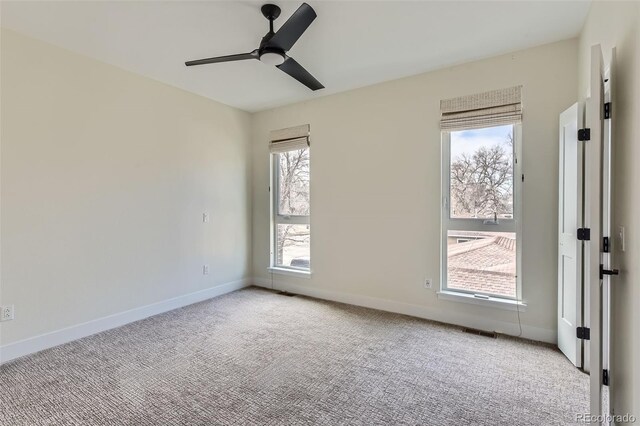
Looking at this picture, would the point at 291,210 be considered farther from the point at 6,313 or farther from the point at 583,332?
the point at 583,332

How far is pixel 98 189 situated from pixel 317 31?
2593mm

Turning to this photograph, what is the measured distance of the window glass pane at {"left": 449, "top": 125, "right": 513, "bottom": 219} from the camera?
297cm

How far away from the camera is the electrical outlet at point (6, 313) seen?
8.11 feet

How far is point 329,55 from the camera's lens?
2918mm

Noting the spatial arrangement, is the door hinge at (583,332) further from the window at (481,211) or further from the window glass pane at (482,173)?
the window glass pane at (482,173)

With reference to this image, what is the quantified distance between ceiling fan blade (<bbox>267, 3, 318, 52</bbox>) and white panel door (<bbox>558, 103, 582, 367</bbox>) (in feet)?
6.83

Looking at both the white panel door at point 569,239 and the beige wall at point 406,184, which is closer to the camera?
the white panel door at point 569,239

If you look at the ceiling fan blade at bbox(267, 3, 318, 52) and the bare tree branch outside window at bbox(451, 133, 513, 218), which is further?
the bare tree branch outside window at bbox(451, 133, 513, 218)

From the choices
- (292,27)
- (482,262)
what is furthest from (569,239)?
(292,27)

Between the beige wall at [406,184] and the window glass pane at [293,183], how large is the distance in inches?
8.3

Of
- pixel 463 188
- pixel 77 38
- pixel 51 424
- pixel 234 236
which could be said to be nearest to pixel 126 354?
pixel 51 424

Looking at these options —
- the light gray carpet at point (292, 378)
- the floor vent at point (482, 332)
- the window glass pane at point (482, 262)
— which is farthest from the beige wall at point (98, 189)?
the floor vent at point (482, 332)

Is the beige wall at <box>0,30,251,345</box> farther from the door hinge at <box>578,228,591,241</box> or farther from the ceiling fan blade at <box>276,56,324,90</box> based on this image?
the door hinge at <box>578,228,591,241</box>


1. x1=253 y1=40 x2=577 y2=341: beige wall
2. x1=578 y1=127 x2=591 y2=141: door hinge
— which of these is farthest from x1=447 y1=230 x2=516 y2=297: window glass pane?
x1=578 y1=127 x2=591 y2=141: door hinge
